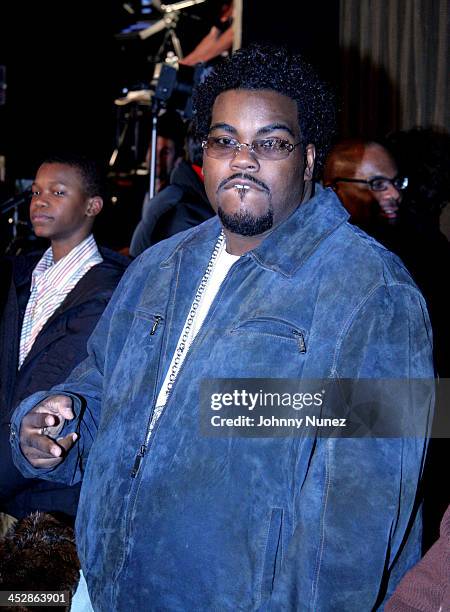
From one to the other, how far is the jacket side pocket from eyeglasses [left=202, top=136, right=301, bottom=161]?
71 centimetres

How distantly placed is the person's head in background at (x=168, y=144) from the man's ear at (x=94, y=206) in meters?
2.04

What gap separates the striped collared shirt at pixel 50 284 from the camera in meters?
2.43

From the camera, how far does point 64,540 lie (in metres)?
1.88

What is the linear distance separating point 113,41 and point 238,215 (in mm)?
8175

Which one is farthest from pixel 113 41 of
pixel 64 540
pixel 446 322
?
pixel 64 540

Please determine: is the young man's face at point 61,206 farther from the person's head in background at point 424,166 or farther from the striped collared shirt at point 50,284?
the person's head in background at point 424,166

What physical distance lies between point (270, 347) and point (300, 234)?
10.1 inches

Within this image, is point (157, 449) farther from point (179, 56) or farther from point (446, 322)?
point (179, 56)

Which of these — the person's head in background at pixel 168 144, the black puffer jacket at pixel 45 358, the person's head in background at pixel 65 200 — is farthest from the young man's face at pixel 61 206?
the person's head in background at pixel 168 144

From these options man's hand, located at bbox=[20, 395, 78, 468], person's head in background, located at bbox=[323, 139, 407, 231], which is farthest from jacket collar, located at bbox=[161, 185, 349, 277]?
person's head in background, located at bbox=[323, 139, 407, 231]

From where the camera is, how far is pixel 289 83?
158cm

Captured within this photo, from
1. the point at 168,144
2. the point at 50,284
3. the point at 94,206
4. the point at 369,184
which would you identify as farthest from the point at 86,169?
the point at 168,144

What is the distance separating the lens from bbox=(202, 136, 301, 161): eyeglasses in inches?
60.0

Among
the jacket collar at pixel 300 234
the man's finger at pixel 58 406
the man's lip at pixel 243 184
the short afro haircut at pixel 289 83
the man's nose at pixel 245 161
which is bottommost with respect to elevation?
the man's finger at pixel 58 406
